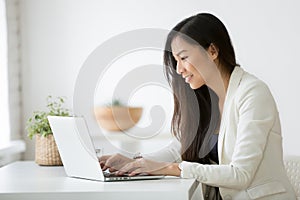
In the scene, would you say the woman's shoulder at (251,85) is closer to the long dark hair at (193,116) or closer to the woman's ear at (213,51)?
the woman's ear at (213,51)

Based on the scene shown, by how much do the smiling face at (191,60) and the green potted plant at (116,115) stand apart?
1279 mm

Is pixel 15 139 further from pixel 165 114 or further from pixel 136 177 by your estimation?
pixel 136 177

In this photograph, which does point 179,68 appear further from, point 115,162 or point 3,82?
point 3,82

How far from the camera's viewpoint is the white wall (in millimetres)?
3082

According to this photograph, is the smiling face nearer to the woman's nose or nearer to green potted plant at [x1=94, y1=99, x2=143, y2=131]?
the woman's nose

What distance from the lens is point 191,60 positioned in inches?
75.1

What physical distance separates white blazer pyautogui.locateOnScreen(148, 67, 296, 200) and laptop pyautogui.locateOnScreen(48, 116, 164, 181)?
20 cm

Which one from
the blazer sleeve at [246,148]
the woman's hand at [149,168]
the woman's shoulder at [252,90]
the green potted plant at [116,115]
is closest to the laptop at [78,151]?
the woman's hand at [149,168]

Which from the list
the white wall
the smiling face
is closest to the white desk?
the smiling face

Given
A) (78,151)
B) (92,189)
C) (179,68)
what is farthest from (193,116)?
(92,189)

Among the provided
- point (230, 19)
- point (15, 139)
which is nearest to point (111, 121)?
point (15, 139)

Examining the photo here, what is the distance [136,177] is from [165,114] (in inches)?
64.3

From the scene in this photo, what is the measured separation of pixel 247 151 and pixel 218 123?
41 centimetres

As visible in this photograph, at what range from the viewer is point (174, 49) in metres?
1.91
